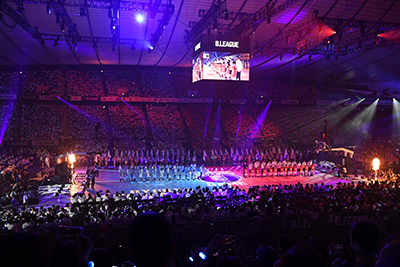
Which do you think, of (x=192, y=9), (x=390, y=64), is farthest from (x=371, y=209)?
(x=390, y=64)

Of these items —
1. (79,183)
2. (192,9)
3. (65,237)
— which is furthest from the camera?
(79,183)

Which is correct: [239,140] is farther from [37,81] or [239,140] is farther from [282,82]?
[37,81]

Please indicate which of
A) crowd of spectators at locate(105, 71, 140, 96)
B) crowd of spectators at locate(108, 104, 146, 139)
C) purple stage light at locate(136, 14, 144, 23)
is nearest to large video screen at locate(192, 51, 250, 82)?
purple stage light at locate(136, 14, 144, 23)

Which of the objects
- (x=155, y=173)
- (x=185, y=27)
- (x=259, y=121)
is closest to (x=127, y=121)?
(x=155, y=173)

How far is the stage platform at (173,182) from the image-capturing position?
17.5 m

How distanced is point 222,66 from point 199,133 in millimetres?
20104

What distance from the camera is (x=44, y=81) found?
3400 centimetres

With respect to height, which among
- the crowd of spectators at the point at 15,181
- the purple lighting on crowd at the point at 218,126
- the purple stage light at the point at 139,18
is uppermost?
the purple stage light at the point at 139,18

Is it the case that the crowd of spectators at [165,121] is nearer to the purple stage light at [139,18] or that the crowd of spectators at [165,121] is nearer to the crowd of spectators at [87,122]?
the crowd of spectators at [87,122]

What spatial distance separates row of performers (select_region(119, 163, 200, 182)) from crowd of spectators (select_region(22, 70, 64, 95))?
57.5ft

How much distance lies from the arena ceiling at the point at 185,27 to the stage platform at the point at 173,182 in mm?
9781

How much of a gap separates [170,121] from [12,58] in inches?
704

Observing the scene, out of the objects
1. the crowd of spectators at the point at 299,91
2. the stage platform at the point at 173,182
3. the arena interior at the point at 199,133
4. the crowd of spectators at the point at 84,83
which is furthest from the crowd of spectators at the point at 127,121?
the crowd of spectators at the point at 299,91

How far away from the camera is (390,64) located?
30.0m
